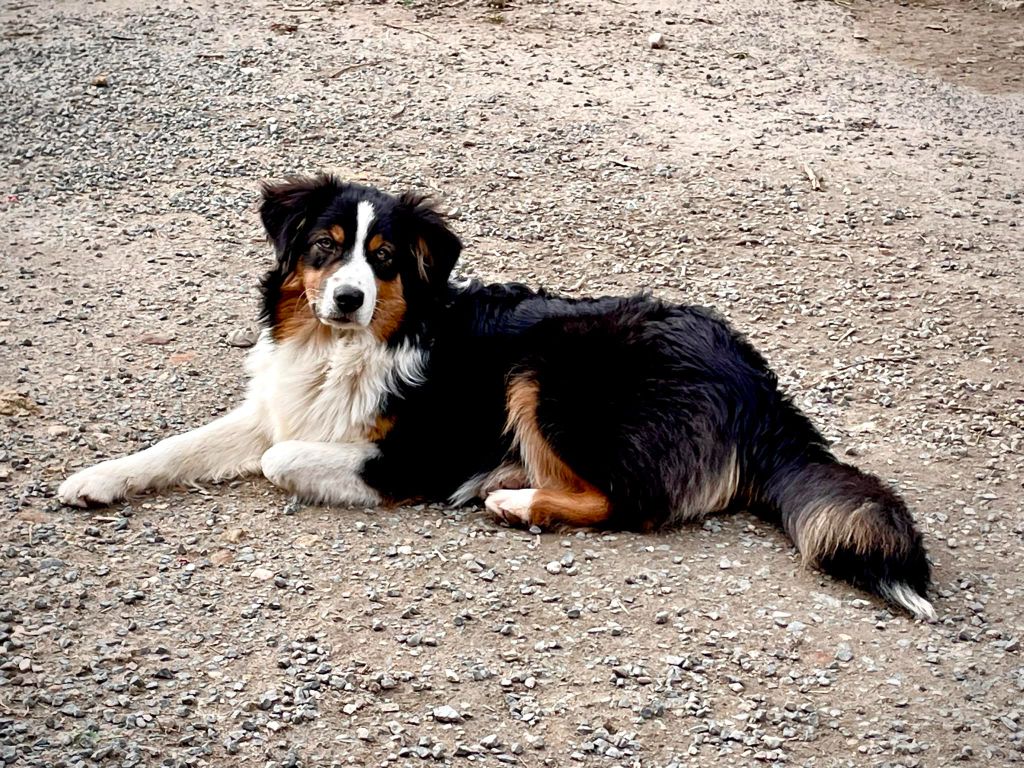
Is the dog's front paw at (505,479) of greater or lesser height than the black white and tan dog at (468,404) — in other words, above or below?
below

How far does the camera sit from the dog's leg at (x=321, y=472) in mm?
5066

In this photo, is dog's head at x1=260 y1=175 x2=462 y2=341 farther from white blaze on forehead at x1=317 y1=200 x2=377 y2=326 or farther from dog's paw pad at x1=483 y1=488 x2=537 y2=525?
dog's paw pad at x1=483 y1=488 x2=537 y2=525

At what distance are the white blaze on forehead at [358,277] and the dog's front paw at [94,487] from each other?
41.7 inches

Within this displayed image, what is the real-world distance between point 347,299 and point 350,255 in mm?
200

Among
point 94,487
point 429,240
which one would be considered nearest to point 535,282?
point 429,240

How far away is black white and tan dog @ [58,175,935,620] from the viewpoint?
196 inches

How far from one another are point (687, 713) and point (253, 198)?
5.39m

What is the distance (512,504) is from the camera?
498cm

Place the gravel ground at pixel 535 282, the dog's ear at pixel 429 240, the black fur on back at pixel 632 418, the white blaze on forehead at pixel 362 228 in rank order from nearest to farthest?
the gravel ground at pixel 535 282
the black fur on back at pixel 632 418
the white blaze on forehead at pixel 362 228
the dog's ear at pixel 429 240

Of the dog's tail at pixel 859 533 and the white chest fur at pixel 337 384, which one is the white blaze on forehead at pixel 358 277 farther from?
the dog's tail at pixel 859 533

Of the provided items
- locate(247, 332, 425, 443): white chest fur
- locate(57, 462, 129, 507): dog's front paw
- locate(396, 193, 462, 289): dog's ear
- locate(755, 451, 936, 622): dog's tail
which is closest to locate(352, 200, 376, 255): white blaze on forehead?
locate(396, 193, 462, 289): dog's ear

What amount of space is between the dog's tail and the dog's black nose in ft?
6.13

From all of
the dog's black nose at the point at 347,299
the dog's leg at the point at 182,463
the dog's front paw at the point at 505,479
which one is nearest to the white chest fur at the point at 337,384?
the dog's leg at the point at 182,463

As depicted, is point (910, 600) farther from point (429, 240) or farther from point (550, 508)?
point (429, 240)
